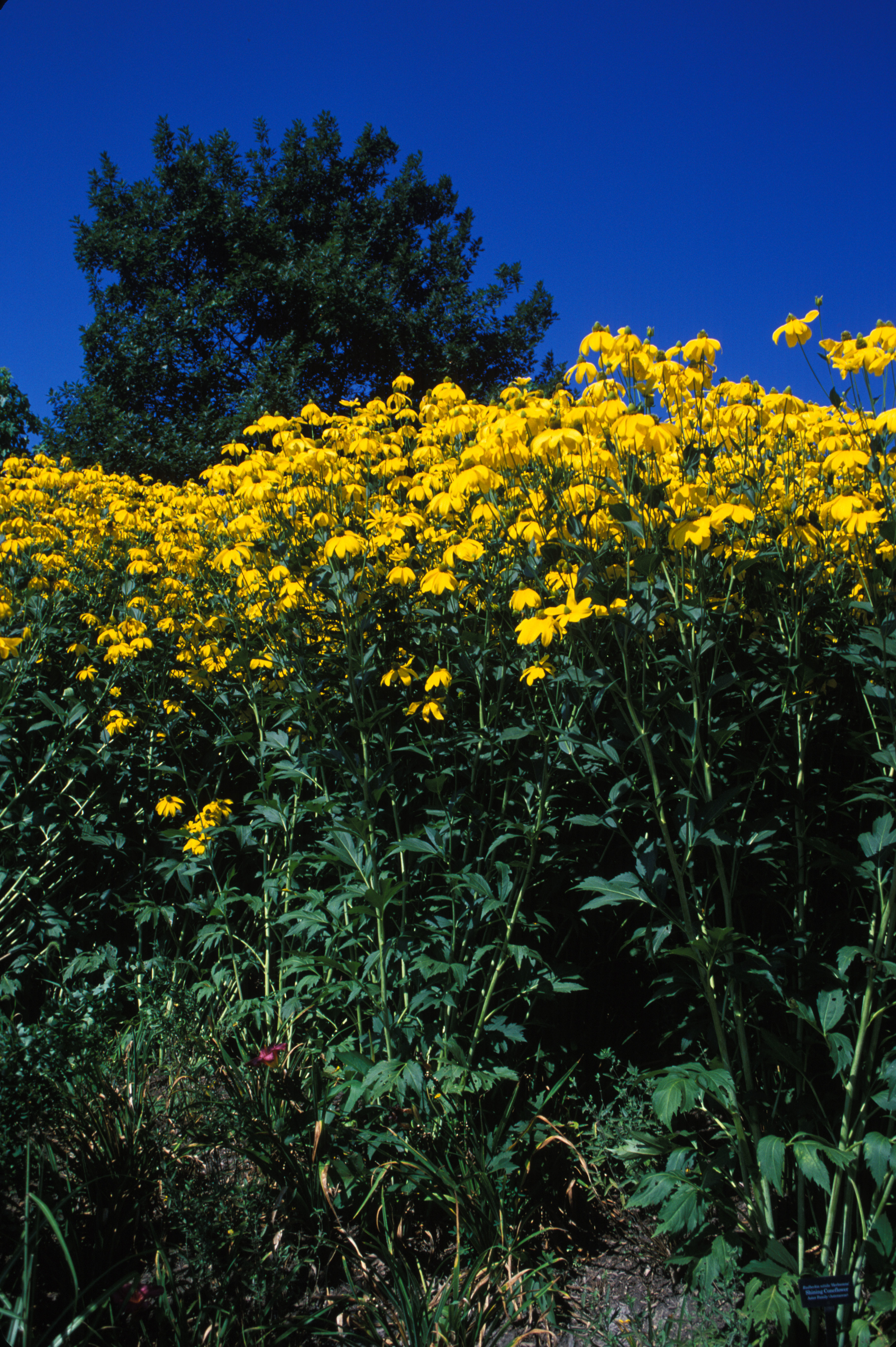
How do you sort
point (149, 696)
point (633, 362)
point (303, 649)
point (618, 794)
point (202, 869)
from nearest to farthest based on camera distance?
point (633, 362) < point (618, 794) < point (303, 649) < point (202, 869) < point (149, 696)

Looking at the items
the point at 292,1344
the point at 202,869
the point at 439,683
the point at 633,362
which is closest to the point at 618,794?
the point at 439,683

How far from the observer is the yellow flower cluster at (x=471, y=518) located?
227 centimetres

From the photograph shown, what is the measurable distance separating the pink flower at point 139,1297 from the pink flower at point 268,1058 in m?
0.70

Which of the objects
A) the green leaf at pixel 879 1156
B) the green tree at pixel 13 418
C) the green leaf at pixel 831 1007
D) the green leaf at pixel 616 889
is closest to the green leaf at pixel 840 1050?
the green leaf at pixel 831 1007

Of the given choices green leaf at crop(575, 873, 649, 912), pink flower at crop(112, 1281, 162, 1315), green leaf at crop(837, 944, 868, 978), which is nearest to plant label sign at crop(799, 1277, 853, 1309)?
green leaf at crop(837, 944, 868, 978)

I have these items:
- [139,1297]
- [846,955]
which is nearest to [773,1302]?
[846,955]

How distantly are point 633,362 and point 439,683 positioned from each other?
138 centimetres

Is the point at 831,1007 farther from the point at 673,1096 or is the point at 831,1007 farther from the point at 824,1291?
the point at 824,1291

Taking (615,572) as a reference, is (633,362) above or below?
above

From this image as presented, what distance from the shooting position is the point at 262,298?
17688 millimetres

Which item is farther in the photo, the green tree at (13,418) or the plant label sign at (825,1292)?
A: the green tree at (13,418)

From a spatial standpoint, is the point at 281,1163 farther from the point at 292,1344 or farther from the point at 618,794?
the point at 618,794

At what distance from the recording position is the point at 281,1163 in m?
2.64

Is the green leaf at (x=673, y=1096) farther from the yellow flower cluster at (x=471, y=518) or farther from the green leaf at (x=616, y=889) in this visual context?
the yellow flower cluster at (x=471, y=518)
